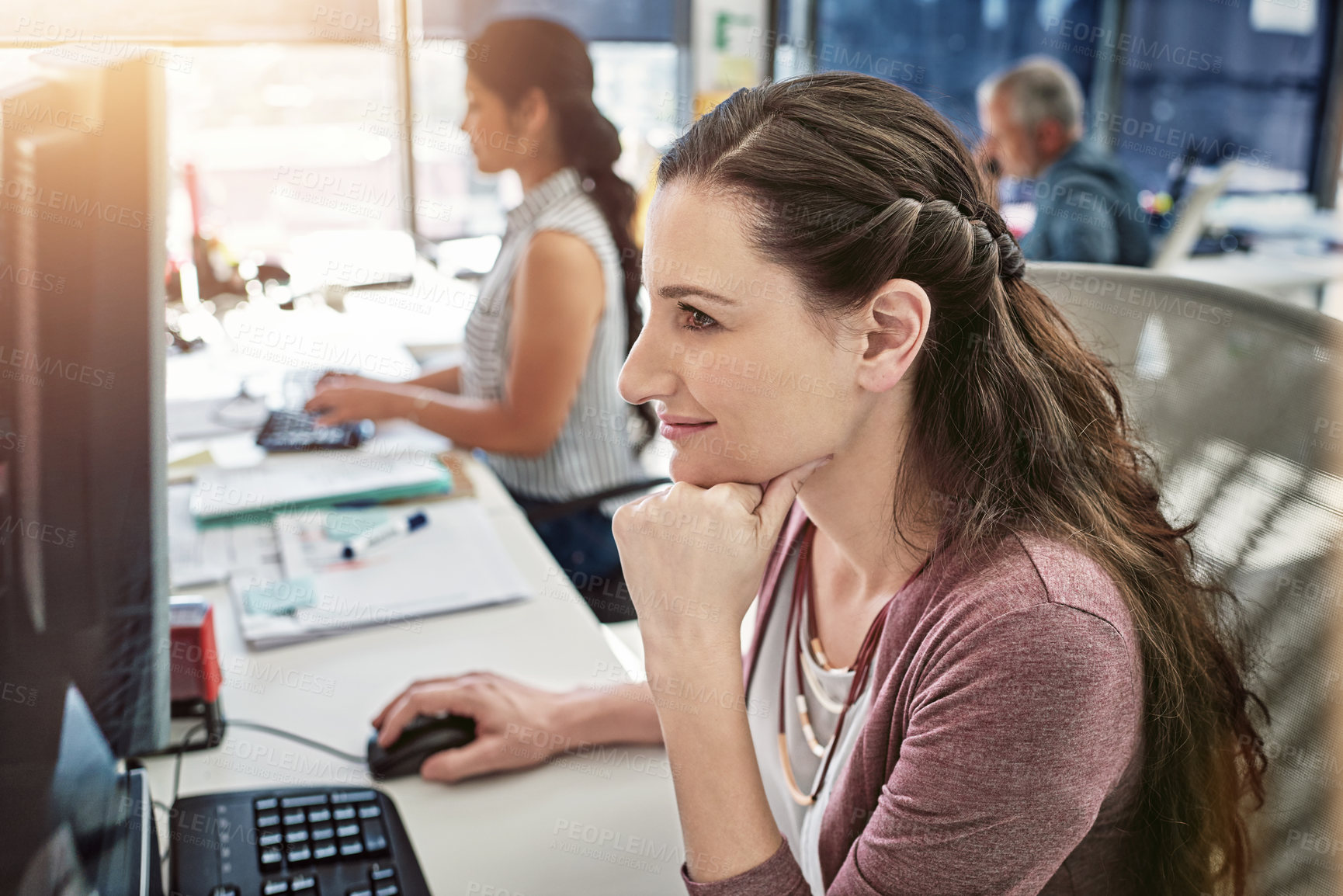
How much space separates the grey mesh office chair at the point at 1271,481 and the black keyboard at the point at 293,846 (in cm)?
70

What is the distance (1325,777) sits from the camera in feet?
2.71

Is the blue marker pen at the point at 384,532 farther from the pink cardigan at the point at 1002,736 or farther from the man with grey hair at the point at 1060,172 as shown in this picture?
the man with grey hair at the point at 1060,172

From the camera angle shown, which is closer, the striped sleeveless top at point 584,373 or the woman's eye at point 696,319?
the woman's eye at point 696,319

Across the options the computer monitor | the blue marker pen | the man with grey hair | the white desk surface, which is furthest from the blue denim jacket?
the computer monitor

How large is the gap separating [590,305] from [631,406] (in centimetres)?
32

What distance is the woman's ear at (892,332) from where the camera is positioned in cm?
87

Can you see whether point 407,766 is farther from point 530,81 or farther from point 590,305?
point 530,81

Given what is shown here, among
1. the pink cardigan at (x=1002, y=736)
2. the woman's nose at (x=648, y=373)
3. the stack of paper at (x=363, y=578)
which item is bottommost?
the stack of paper at (x=363, y=578)

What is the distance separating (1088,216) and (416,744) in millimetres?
2718

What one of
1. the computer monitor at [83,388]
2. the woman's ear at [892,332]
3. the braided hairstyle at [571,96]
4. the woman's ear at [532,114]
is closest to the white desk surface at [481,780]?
the computer monitor at [83,388]

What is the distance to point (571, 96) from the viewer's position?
2.09 metres

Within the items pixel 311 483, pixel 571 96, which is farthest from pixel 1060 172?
pixel 311 483

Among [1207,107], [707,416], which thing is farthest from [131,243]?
[1207,107]

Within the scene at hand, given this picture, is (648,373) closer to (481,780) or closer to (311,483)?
(481,780)
